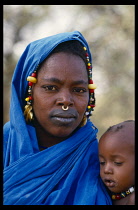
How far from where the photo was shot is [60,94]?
7.06 feet

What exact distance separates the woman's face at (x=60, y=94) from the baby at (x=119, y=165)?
0.95 ft

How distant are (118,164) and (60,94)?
588mm

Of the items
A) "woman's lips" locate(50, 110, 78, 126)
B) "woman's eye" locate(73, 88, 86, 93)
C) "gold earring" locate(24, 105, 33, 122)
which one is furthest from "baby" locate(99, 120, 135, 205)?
"gold earring" locate(24, 105, 33, 122)

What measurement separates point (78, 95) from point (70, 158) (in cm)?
43

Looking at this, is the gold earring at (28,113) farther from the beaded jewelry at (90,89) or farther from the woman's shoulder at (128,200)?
the woman's shoulder at (128,200)

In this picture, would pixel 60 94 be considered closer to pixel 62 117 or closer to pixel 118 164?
pixel 62 117

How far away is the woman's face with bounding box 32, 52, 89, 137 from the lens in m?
2.16

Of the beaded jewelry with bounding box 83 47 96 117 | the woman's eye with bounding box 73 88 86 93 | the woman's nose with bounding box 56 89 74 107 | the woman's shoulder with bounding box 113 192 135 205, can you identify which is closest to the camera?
the woman's shoulder with bounding box 113 192 135 205

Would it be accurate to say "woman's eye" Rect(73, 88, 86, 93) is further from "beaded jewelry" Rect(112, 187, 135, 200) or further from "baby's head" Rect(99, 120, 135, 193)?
"beaded jewelry" Rect(112, 187, 135, 200)

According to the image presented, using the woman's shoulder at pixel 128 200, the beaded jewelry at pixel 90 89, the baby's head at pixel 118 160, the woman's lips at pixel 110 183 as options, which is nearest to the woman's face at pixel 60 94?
the beaded jewelry at pixel 90 89

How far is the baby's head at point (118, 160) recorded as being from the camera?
Result: 79.1 inches

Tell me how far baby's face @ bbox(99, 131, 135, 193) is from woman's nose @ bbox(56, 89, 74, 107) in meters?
0.35

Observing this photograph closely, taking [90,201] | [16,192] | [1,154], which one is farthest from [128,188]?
[1,154]

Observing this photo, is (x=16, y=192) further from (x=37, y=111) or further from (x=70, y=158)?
(x=37, y=111)
